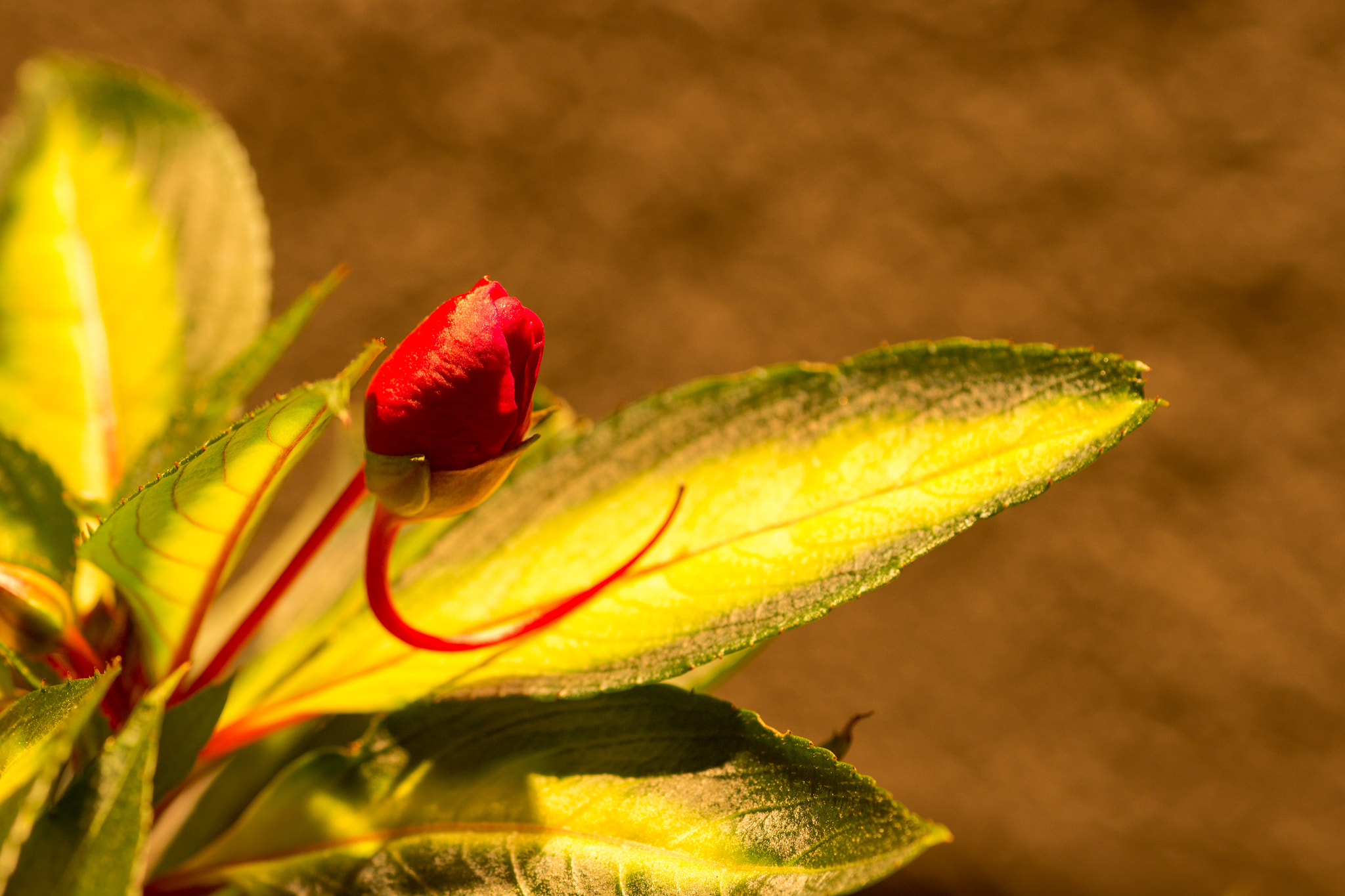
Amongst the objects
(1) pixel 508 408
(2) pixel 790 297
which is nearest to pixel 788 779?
(1) pixel 508 408

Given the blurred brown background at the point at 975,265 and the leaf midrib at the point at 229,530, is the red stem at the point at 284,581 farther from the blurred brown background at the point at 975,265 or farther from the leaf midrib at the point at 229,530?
the blurred brown background at the point at 975,265

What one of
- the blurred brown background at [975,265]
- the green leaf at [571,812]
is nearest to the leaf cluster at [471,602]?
the green leaf at [571,812]

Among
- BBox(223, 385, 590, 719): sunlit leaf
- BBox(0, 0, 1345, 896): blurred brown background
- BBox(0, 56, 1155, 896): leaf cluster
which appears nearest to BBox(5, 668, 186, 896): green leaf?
BBox(0, 56, 1155, 896): leaf cluster

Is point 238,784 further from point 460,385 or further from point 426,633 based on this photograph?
point 460,385

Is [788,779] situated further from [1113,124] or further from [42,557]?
[1113,124]

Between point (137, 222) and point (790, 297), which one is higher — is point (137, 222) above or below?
below

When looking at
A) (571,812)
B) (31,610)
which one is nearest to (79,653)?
(31,610)
